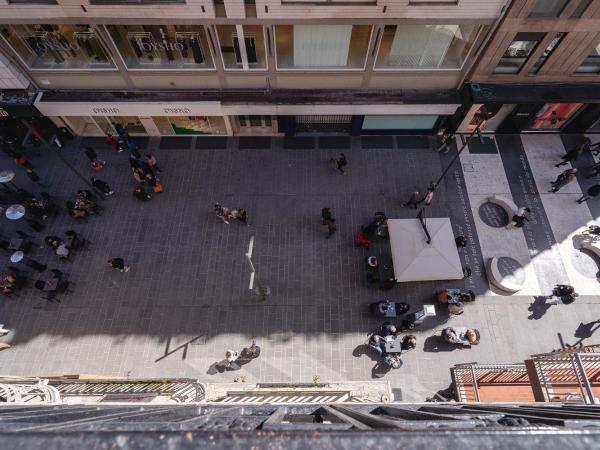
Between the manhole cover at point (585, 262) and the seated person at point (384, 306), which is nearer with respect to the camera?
the seated person at point (384, 306)

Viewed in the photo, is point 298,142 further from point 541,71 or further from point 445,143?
point 541,71

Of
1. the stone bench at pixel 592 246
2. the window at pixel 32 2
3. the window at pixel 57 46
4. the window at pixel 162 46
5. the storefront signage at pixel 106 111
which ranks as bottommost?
the stone bench at pixel 592 246

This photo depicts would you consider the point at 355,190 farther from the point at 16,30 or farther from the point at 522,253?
the point at 16,30

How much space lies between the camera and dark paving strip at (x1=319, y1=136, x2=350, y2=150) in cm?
2267

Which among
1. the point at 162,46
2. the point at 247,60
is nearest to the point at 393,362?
the point at 247,60

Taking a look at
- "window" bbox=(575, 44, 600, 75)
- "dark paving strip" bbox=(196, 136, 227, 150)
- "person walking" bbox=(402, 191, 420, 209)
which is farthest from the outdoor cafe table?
"window" bbox=(575, 44, 600, 75)

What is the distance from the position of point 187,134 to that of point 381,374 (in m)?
18.3

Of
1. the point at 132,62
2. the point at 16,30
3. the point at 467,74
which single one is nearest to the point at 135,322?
the point at 132,62

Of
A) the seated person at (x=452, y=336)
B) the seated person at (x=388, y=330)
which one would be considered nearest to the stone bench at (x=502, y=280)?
the seated person at (x=452, y=336)

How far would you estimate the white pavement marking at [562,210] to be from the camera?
18438mm

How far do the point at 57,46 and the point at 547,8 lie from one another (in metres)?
23.9

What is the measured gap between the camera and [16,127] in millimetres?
21938

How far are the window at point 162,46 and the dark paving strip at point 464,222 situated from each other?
50.2 ft

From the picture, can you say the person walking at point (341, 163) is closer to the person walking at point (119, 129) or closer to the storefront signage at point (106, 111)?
the storefront signage at point (106, 111)
